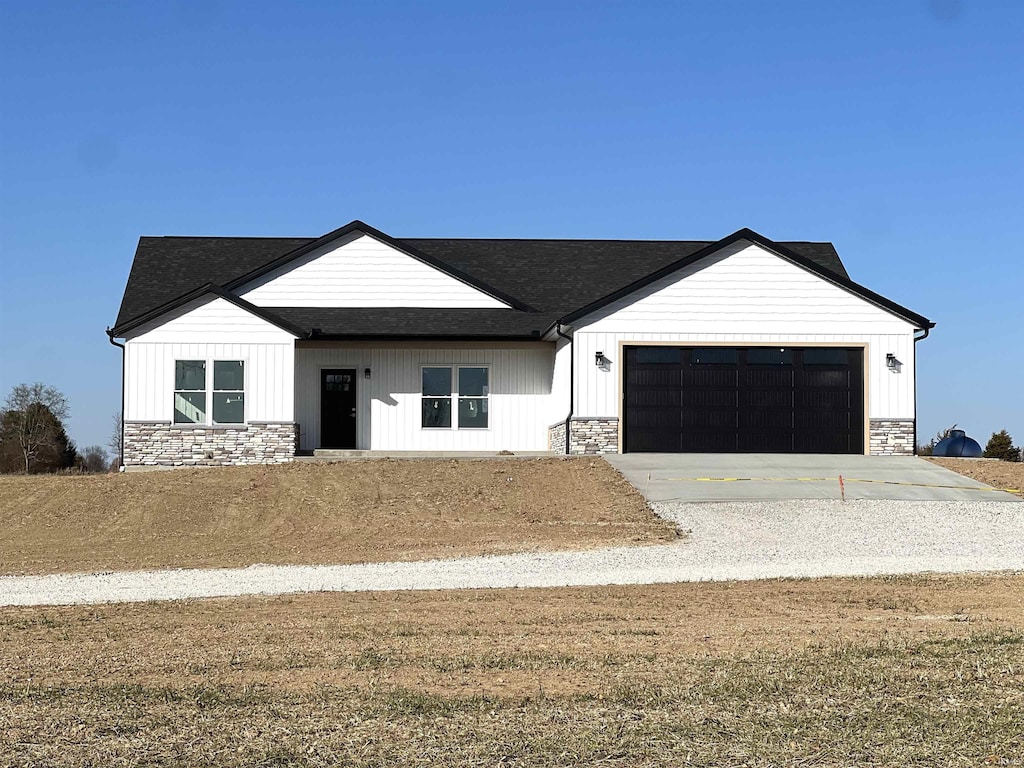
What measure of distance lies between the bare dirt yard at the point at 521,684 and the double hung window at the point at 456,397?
17.2m

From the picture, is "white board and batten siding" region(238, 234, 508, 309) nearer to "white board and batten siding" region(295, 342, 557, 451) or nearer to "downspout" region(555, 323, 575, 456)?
"white board and batten siding" region(295, 342, 557, 451)

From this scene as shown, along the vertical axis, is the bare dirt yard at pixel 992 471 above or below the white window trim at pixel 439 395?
below

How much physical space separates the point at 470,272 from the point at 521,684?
2440cm

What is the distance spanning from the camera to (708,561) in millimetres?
15758

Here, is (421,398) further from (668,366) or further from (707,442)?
(707,442)

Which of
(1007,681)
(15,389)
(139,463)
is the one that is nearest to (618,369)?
(139,463)

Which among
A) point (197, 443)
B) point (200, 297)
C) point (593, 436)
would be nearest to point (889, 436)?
point (593, 436)

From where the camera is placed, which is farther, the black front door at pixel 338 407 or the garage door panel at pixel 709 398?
the black front door at pixel 338 407

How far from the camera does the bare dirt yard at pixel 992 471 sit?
23670mm

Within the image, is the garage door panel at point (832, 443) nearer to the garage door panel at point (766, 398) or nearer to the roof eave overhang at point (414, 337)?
the garage door panel at point (766, 398)

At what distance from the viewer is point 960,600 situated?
11.8 m

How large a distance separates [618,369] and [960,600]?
50.1ft

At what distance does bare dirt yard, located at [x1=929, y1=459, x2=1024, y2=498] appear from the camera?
23.7m

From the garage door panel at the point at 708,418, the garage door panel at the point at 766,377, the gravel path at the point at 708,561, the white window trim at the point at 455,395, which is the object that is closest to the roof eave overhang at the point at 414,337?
the white window trim at the point at 455,395
